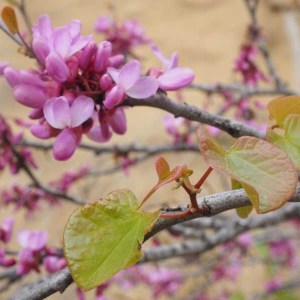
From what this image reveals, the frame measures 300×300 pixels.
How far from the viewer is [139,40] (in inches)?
59.5

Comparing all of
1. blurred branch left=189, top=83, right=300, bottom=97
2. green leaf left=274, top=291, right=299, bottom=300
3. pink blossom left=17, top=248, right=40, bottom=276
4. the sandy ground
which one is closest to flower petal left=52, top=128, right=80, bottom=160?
pink blossom left=17, top=248, right=40, bottom=276

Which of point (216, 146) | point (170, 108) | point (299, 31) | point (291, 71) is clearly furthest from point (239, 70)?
point (299, 31)

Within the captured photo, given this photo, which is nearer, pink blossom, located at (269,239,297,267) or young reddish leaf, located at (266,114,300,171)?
young reddish leaf, located at (266,114,300,171)

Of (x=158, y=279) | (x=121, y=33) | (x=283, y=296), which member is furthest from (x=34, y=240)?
(x=283, y=296)

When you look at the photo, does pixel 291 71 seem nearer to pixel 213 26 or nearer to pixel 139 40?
pixel 213 26

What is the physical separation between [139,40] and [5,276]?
0.89 m

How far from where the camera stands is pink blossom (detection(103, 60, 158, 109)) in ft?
1.69

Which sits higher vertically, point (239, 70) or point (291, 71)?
point (239, 70)

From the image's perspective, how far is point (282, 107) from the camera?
1.68 feet

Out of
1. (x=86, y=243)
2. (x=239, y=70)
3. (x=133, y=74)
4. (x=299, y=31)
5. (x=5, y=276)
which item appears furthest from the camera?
(x=299, y=31)

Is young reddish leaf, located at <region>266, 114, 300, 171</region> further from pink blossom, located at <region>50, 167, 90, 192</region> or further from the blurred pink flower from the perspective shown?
pink blossom, located at <region>50, 167, 90, 192</region>

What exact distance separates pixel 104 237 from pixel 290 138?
195 millimetres

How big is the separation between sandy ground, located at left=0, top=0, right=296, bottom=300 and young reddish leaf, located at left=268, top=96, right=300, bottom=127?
2.18 m

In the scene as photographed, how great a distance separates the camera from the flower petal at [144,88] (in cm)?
53
